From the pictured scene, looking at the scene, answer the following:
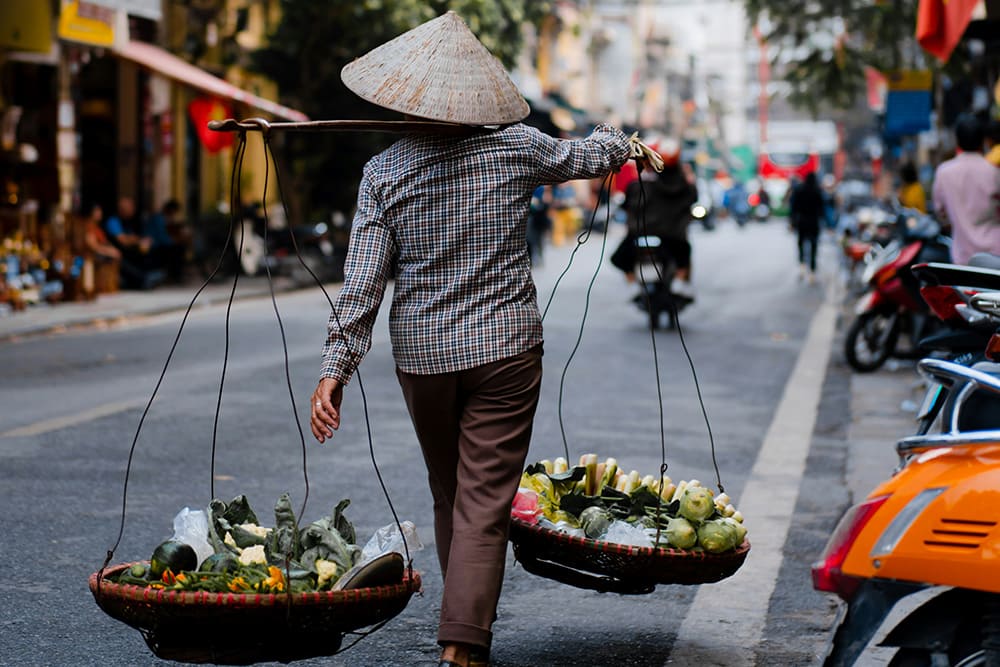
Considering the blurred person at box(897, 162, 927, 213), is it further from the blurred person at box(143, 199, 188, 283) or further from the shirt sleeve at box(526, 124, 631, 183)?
the shirt sleeve at box(526, 124, 631, 183)

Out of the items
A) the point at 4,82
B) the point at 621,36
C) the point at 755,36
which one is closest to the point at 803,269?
the point at 755,36

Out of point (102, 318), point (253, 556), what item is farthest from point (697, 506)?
point (102, 318)

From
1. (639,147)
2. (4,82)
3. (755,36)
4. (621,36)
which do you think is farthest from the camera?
(621,36)

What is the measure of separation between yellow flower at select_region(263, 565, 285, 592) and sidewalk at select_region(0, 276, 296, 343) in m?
11.8

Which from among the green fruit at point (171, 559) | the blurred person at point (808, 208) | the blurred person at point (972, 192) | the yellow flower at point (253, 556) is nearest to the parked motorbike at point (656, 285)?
the blurred person at point (972, 192)

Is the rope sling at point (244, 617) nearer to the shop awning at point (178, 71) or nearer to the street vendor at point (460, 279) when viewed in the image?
the street vendor at point (460, 279)

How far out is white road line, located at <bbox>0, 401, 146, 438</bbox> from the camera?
903 centimetres

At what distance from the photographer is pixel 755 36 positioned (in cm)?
2152

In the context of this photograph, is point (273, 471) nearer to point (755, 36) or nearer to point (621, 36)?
point (755, 36)

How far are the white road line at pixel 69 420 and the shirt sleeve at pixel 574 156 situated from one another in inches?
209

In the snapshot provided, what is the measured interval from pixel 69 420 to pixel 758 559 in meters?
4.77

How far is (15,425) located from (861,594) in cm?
698

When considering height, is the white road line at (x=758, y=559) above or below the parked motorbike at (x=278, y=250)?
Result: above

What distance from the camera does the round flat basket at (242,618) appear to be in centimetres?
382
